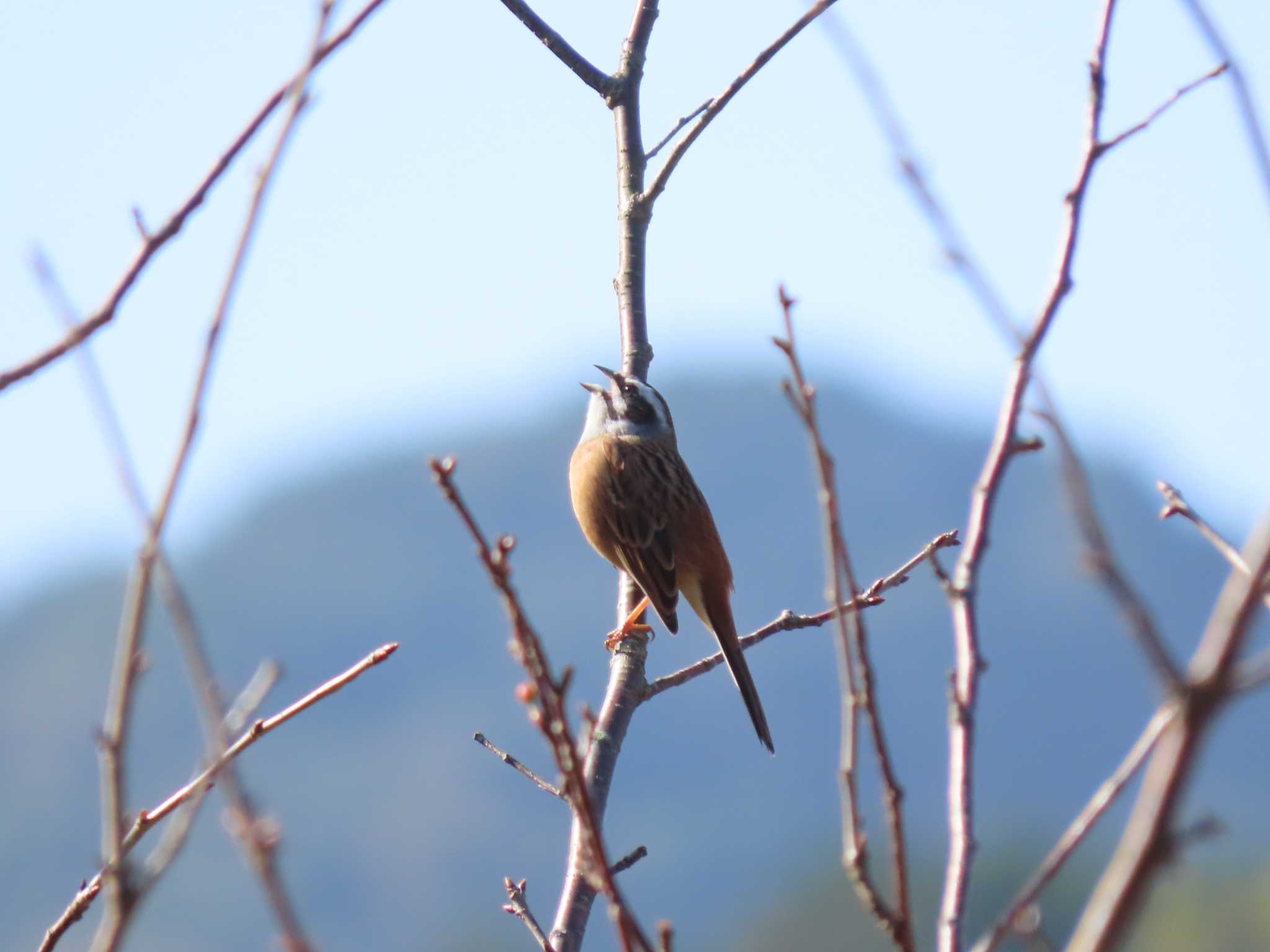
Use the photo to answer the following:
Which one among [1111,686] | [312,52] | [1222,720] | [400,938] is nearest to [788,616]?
[312,52]

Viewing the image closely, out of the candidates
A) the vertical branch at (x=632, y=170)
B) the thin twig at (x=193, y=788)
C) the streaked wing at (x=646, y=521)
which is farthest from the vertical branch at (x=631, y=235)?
the thin twig at (x=193, y=788)

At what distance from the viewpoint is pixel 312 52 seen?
2076 millimetres

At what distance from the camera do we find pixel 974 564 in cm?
244

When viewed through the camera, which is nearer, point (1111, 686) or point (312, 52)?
point (312, 52)

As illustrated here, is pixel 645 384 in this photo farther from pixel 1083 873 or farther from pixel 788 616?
pixel 1083 873

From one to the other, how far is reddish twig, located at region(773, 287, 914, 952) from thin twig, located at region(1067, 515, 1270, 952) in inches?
28.4

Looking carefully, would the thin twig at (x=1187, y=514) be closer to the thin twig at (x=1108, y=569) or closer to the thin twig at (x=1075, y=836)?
the thin twig at (x=1075, y=836)

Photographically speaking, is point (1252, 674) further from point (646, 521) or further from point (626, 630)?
point (646, 521)

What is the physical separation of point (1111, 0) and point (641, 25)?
11.5 feet

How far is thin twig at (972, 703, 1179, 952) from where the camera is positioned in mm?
2082

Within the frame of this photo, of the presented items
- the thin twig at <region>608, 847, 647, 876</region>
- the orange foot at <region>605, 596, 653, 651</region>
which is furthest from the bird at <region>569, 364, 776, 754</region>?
Result: the thin twig at <region>608, 847, 647, 876</region>

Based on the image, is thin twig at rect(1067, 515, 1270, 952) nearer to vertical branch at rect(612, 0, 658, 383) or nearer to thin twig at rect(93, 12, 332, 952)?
thin twig at rect(93, 12, 332, 952)

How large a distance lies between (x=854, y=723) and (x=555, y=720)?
509mm

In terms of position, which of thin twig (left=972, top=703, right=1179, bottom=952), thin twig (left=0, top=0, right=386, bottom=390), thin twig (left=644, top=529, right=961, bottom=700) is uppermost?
thin twig (left=0, top=0, right=386, bottom=390)
